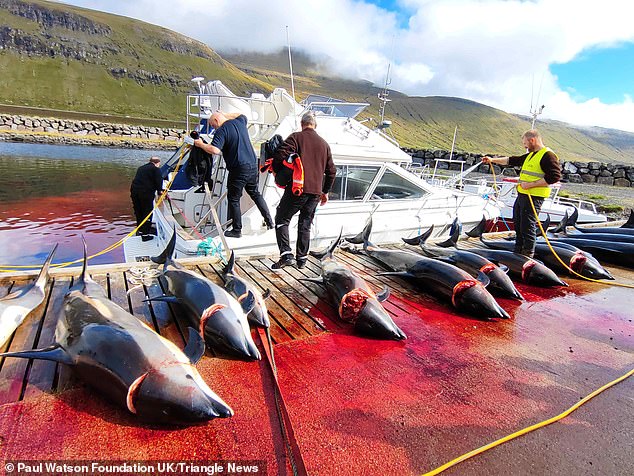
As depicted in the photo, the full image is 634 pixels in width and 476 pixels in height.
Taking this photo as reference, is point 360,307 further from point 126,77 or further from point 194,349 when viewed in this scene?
point 126,77

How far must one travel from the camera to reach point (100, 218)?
1479 centimetres

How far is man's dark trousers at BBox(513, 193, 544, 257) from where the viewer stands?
237 inches

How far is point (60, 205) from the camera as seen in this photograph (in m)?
16.0

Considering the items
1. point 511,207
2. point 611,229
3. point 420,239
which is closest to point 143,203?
point 420,239

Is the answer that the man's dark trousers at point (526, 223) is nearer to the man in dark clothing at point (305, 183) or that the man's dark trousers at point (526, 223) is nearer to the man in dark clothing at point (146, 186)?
the man in dark clothing at point (305, 183)

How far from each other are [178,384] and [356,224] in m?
5.97

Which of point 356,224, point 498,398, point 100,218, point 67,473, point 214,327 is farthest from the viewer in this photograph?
point 100,218

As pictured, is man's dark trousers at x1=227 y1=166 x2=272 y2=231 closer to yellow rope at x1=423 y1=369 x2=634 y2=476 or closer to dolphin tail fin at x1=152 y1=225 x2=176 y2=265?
dolphin tail fin at x1=152 y1=225 x2=176 y2=265

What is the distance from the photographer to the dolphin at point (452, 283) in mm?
4241

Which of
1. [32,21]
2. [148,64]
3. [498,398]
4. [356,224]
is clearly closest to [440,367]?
[498,398]

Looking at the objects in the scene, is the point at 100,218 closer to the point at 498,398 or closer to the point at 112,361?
the point at 112,361

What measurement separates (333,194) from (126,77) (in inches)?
5580

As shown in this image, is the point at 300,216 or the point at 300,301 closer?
the point at 300,301

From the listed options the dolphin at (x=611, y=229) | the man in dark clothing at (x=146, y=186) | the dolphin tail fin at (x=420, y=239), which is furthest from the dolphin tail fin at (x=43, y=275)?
the dolphin at (x=611, y=229)
